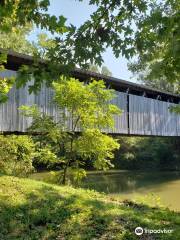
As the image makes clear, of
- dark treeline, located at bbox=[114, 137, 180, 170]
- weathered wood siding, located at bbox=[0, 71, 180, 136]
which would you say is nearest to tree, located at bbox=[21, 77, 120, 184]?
weathered wood siding, located at bbox=[0, 71, 180, 136]

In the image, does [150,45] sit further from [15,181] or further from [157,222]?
[15,181]

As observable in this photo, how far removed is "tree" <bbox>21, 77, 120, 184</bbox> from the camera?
11.2 m

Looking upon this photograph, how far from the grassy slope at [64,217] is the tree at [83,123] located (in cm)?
345

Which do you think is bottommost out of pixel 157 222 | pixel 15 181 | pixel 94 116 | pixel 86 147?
pixel 157 222

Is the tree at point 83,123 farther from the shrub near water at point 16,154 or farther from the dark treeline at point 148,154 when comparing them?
the dark treeline at point 148,154

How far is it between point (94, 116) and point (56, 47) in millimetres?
7511

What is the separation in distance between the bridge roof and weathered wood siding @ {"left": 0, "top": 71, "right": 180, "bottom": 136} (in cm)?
58

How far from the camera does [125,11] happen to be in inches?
204

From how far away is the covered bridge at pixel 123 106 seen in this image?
1284cm

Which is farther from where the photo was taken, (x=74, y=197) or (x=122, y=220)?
(x=74, y=197)

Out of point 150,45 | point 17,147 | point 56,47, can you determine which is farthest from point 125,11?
point 17,147
